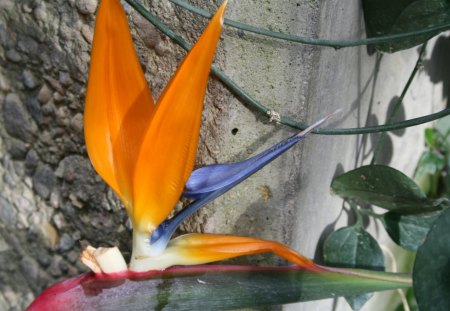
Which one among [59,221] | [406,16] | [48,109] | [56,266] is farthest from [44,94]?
[406,16]

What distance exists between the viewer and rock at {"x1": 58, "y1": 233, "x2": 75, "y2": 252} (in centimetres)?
99

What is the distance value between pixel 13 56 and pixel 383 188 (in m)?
0.61

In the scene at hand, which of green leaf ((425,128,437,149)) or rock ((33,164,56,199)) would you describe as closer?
rock ((33,164,56,199))

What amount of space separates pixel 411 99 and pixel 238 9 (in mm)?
543

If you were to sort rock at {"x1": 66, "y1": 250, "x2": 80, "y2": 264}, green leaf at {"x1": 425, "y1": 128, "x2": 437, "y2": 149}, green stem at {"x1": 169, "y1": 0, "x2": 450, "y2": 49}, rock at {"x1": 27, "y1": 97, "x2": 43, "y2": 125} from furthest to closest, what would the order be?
green leaf at {"x1": 425, "y1": 128, "x2": 437, "y2": 149} → rock at {"x1": 66, "y1": 250, "x2": 80, "y2": 264} → rock at {"x1": 27, "y1": 97, "x2": 43, "y2": 125} → green stem at {"x1": 169, "y1": 0, "x2": 450, "y2": 49}

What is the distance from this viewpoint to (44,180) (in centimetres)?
96

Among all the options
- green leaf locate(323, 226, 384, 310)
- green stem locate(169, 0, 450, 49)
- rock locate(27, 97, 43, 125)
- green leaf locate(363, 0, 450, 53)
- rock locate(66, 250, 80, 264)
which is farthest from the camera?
rock locate(66, 250, 80, 264)

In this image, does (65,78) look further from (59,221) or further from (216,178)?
(216,178)

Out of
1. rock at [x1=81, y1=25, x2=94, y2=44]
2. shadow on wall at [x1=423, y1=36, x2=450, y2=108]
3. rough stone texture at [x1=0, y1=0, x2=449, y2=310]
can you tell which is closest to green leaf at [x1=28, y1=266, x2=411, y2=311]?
rough stone texture at [x1=0, y1=0, x2=449, y2=310]

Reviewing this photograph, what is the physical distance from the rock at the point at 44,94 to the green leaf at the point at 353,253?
50 centimetres

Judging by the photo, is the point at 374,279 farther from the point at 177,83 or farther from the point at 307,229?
the point at 177,83

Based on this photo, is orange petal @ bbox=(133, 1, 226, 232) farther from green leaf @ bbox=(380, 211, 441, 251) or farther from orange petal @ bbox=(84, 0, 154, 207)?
green leaf @ bbox=(380, 211, 441, 251)

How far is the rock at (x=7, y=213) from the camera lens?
40.5 inches

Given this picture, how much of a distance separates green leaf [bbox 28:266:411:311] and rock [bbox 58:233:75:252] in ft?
1.40
